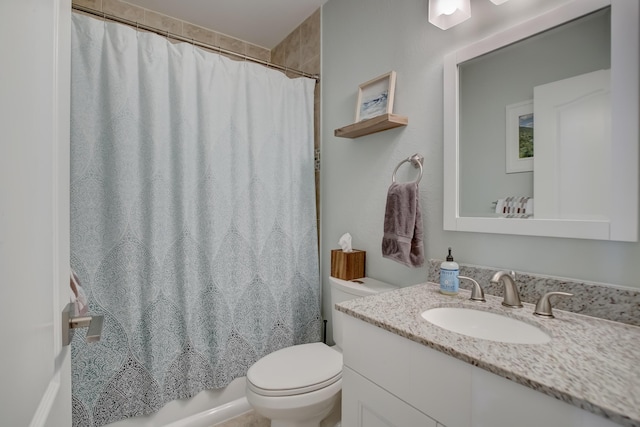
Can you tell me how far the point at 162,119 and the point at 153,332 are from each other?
104cm

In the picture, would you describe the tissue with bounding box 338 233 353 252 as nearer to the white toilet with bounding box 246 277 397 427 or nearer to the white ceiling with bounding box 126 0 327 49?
the white toilet with bounding box 246 277 397 427

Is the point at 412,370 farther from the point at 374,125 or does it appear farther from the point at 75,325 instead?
the point at 374,125

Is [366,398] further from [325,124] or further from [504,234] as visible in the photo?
[325,124]

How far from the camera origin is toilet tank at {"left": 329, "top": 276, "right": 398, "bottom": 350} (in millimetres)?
1428

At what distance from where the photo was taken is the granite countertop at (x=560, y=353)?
51 centimetres

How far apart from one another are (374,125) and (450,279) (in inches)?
31.2

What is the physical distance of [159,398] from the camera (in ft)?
4.58

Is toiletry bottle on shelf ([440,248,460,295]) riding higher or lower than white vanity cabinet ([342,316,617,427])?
higher

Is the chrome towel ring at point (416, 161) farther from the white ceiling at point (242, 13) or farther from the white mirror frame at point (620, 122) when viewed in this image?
the white ceiling at point (242, 13)

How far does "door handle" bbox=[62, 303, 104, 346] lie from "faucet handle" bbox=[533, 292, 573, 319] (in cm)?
115

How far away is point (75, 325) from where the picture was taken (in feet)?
1.96

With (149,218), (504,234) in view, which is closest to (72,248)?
(149,218)


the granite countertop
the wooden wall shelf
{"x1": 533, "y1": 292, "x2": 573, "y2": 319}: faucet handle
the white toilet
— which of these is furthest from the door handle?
the wooden wall shelf

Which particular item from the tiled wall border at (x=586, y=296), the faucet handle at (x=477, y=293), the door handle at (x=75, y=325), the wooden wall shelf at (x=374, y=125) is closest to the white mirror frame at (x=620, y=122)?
the tiled wall border at (x=586, y=296)
